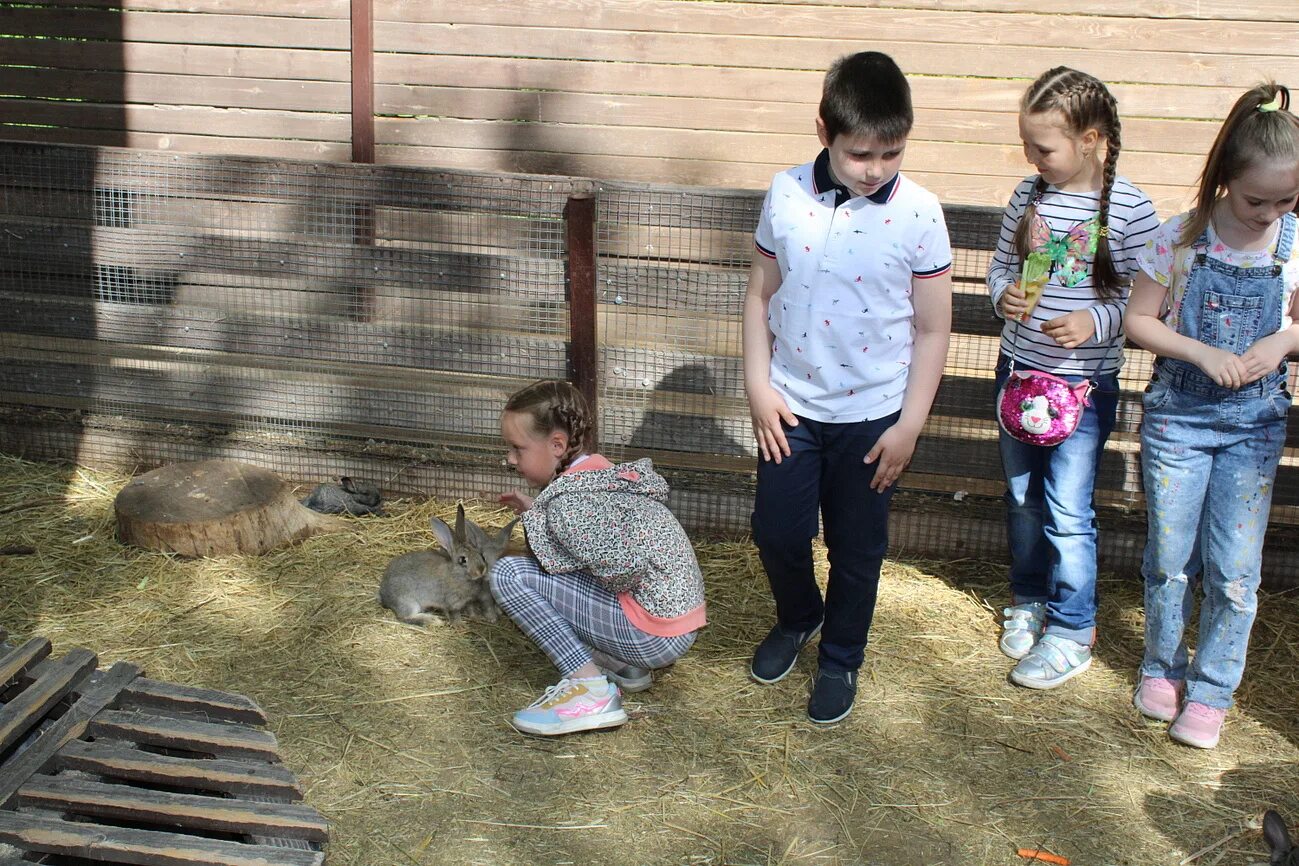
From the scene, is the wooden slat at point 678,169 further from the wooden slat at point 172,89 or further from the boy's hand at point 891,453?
the boy's hand at point 891,453

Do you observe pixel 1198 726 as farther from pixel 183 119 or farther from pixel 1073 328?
pixel 183 119

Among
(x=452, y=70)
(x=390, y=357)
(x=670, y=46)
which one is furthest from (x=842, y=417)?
(x=452, y=70)

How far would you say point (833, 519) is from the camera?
339cm

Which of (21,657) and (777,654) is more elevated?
(21,657)

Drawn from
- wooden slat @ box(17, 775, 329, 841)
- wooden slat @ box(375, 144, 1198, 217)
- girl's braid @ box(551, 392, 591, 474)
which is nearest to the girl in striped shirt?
girl's braid @ box(551, 392, 591, 474)

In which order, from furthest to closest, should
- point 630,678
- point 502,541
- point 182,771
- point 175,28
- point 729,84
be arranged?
1. point 175,28
2. point 729,84
3. point 502,541
4. point 630,678
5. point 182,771

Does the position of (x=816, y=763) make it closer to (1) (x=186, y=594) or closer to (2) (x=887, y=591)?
(2) (x=887, y=591)

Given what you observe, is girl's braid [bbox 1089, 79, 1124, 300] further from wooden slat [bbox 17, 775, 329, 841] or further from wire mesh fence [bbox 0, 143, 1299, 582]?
wooden slat [bbox 17, 775, 329, 841]

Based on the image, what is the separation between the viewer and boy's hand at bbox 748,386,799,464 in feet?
10.5

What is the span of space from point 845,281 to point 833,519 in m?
0.73

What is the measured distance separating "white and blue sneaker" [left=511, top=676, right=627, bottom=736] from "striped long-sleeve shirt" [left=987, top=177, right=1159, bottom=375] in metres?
1.67

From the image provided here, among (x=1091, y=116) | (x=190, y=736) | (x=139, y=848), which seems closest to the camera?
(x=139, y=848)

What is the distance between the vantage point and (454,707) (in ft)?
12.0

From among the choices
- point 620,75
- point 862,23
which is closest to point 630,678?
point 620,75
